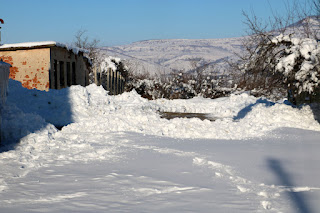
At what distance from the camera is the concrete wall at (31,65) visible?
13203mm

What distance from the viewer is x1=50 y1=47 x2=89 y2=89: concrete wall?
45.0 ft

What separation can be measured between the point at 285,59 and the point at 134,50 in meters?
88.4

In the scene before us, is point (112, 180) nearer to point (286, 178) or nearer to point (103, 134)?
point (286, 178)

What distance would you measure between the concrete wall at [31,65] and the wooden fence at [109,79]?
2.69m

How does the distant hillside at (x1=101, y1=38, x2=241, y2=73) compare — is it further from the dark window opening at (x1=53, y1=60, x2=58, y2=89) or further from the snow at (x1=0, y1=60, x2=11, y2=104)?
the snow at (x1=0, y1=60, x2=11, y2=104)

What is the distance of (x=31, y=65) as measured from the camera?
43.5 ft

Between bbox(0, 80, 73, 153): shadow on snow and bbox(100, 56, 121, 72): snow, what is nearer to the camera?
bbox(0, 80, 73, 153): shadow on snow

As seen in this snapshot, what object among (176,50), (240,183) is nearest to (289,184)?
(240,183)

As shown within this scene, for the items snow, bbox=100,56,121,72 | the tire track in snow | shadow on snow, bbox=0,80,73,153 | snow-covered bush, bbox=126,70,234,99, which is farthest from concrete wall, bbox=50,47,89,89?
the tire track in snow

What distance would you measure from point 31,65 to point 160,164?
10.3 metres

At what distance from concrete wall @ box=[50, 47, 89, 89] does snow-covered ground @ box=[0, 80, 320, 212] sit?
4833 millimetres

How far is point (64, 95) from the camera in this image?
1092cm

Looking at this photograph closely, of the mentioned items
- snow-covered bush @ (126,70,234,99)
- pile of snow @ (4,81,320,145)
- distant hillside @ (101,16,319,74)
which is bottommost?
pile of snow @ (4,81,320,145)

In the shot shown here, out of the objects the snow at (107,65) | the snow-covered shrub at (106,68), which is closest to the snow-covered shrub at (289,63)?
the snow-covered shrub at (106,68)
